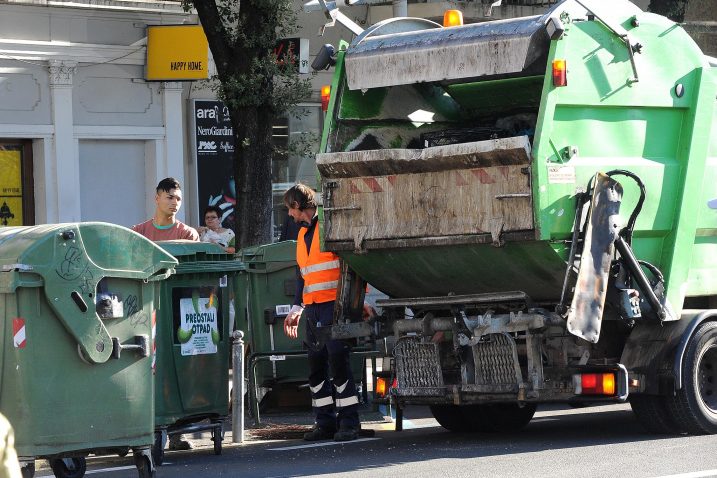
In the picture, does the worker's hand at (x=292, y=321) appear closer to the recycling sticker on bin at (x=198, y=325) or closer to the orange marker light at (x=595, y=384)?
the recycling sticker on bin at (x=198, y=325)

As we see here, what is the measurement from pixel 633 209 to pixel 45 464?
12.9ft

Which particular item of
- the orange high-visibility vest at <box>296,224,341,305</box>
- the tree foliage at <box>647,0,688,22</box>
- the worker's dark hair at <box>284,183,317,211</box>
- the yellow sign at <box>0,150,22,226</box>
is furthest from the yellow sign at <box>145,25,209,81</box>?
the orange high-visibility vest at <box>296,224,341,305</box>

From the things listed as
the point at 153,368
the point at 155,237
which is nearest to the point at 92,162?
the point at 155,237

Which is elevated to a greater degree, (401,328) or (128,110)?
(128,110)

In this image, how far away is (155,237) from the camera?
9836 mm

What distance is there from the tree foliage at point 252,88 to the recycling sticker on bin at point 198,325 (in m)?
4.51

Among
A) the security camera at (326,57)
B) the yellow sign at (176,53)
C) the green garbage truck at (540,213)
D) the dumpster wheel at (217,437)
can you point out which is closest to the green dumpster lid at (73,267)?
the dumpster wheel at (217,437)

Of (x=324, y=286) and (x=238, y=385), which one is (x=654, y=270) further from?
(x=238, y=385)

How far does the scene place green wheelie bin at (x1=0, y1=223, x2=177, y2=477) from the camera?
7.12m

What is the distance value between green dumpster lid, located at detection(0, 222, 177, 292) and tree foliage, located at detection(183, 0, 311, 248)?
5577 mm

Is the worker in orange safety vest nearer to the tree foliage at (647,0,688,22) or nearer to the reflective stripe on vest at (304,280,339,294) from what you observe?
the reflective stripe on vest at (304,280,339,294)

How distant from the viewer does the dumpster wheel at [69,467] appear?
7582 millimetres

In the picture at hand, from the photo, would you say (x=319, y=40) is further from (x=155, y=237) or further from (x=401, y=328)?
(x=401, y=328)

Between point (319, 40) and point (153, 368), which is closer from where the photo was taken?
point (153, 368)
